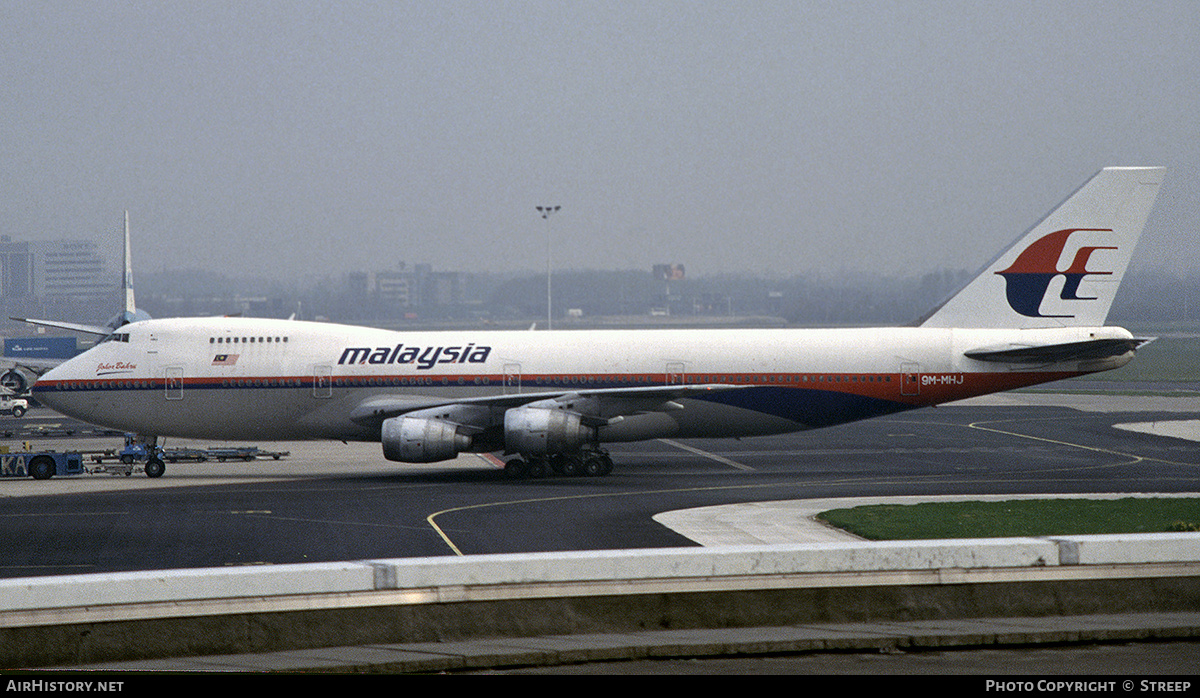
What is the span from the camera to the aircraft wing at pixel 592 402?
123 feet

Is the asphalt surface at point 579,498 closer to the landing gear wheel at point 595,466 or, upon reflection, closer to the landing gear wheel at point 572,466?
the landing gear wheel at point 595,466

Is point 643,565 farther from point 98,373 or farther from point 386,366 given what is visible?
point 98,373

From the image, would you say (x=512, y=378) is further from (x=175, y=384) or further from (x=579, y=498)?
(x=175, y=384)

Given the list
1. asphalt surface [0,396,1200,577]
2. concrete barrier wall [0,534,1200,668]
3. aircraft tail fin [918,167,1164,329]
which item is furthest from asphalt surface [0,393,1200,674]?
aircraft tail fin [918,167,1164,329]

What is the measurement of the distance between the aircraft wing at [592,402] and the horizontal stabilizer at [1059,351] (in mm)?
8063

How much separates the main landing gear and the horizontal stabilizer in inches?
483

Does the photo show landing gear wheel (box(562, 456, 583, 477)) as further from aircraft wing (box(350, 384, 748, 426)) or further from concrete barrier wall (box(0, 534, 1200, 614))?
concrete barrier wall (box(0, 534, 1200, 614))

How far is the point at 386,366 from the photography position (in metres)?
39.8

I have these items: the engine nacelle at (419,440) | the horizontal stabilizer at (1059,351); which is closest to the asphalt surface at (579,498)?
the engine nacelle at (419,440)

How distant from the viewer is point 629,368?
130 ft

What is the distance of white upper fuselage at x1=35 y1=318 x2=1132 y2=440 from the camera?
3900 cm

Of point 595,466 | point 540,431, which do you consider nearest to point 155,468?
point 540,431

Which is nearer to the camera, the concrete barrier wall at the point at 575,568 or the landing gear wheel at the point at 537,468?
the concrete barrier wall at the point at 575,568

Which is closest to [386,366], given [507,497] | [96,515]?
[507,497]
